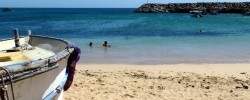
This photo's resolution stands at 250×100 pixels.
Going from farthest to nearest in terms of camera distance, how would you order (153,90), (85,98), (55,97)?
(153,90)
(85,98)
(55,97)

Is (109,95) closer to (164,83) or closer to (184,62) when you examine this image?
(164,83)

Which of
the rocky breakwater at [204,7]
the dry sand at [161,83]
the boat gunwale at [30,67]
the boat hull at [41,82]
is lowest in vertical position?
the rocky breakwater at [204,7]

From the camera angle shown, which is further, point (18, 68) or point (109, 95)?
point (109, 95)

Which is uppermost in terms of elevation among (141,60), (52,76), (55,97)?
(52,76)

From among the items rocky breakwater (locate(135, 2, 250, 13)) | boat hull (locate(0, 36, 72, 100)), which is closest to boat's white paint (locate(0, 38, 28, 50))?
boat hull (locate(0, 36, 72, 100))

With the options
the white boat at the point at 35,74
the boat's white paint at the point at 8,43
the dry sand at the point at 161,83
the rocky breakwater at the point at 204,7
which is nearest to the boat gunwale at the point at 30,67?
the white boat at the point at 35,74

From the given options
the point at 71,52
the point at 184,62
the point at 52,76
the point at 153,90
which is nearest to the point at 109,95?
the point at 153,90

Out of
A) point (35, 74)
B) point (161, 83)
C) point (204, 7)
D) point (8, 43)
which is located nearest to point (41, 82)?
point (35, 74)

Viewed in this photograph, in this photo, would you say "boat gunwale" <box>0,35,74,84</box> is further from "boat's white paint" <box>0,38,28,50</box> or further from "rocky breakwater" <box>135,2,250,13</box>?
"rocky breakwater" <box>135,2,250,13</box>

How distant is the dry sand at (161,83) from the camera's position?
830 cm

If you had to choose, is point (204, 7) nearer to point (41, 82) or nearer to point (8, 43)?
point (8, 43)

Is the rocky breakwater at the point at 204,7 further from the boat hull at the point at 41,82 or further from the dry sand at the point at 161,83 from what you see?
the boat hull at the point at 41,82

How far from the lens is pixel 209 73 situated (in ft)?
37.2

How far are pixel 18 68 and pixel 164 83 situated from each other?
5665 millimetres
